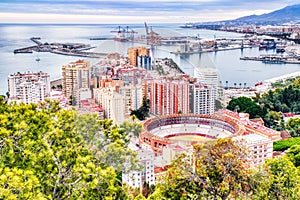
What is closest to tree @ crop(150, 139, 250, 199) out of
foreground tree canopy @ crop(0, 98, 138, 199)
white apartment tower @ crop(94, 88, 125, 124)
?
foreground tree canopy @ crop(0, 98, 138, 199)

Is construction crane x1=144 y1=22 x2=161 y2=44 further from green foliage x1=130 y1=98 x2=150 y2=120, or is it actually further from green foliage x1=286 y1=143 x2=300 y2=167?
green foliage x1=286 y1=143 x2=300 y2=167

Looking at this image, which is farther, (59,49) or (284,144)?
(59,49)

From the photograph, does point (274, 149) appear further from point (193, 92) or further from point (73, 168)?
point (73, 168)

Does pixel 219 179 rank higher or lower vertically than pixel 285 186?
higher

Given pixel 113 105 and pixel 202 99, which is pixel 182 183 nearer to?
pixel 113 105

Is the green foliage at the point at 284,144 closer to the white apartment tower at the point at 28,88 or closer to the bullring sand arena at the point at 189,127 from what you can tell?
the bullring sand arena at the point at 189,127

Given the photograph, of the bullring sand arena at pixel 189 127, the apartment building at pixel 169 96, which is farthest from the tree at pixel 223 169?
the apartment building at pixel 169 96

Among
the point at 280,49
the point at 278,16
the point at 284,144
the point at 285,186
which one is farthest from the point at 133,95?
the point at 278,16
